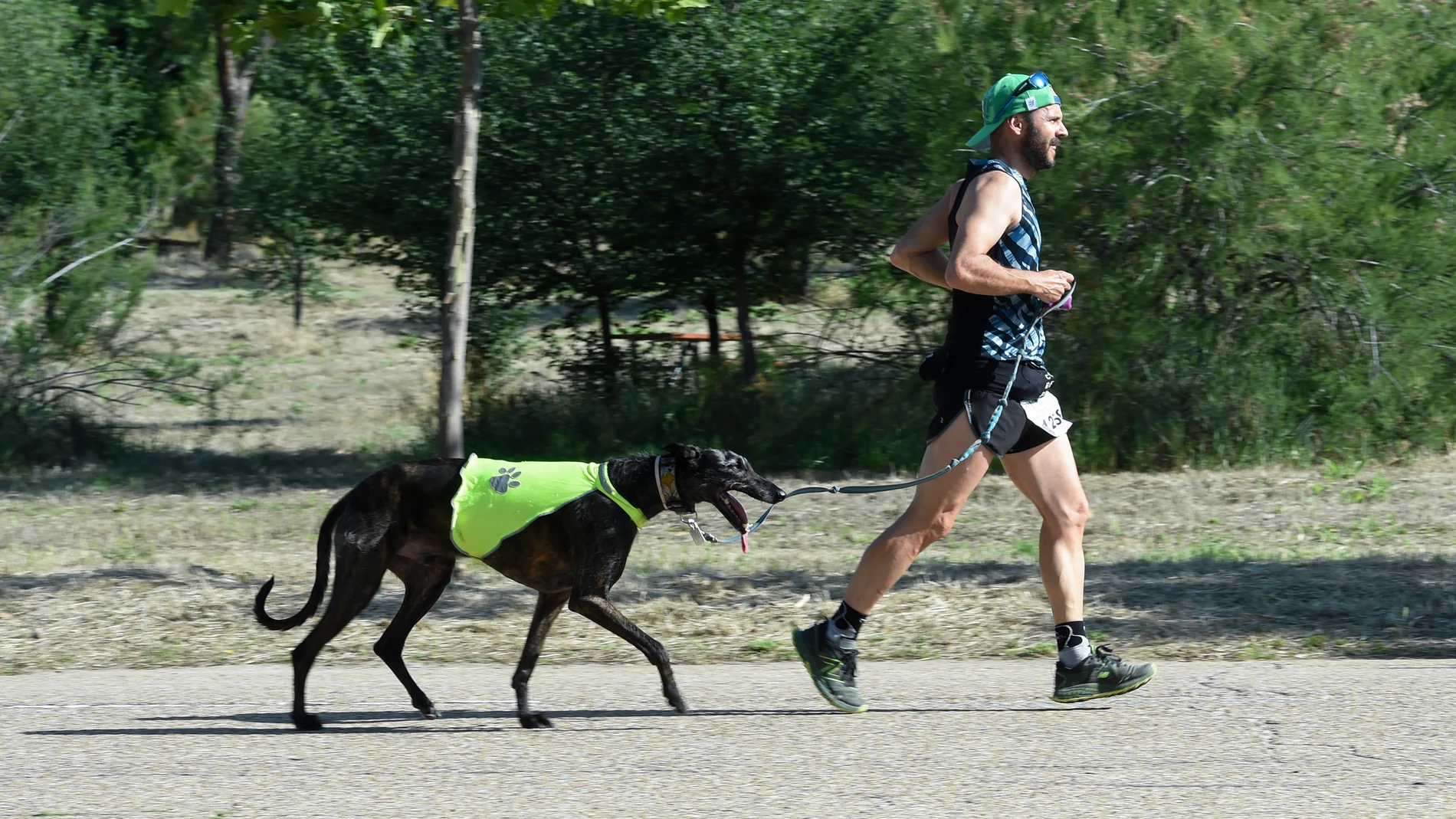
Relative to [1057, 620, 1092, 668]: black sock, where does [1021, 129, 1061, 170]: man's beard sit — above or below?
above

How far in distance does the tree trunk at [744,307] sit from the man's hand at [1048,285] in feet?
31.7

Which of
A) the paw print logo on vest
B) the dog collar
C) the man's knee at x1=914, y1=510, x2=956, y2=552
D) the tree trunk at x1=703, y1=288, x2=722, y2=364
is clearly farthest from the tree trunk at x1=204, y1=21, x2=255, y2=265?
the man's knee at x1=914, y1=510, x2=956, y2=552

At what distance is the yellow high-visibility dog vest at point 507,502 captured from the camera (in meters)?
5.62

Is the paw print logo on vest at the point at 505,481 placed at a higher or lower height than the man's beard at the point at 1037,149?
lower

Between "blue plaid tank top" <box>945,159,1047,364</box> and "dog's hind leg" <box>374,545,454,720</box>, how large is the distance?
2.11 m

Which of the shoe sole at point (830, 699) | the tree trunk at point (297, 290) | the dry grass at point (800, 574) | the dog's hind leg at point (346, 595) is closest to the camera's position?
the shoe sole at point (830, 699)

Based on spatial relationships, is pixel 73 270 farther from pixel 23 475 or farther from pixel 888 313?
pixel 888 313

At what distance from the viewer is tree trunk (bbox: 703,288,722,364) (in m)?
15.2

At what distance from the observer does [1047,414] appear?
5.42 meters

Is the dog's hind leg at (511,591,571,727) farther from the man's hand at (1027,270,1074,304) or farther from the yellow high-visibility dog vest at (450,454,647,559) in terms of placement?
the man's hand at (1027,270,1074,304)

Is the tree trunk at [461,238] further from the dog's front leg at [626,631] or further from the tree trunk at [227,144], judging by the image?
the tree trunk at [227,144]

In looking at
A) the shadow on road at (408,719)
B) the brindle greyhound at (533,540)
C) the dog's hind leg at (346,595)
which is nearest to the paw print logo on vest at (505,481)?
the brindle greyhound at (533,540)

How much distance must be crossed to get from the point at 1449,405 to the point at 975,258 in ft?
31.0

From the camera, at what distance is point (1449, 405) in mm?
13078
